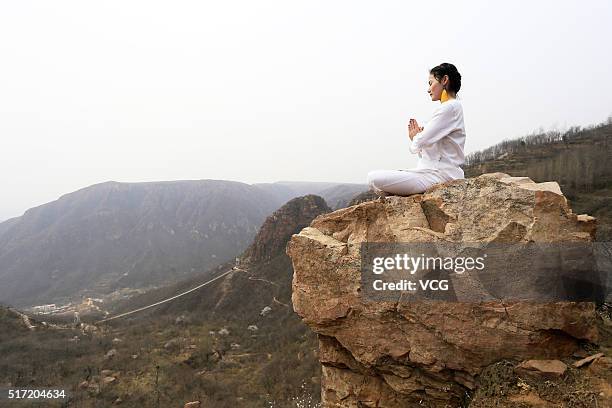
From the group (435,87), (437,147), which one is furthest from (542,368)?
(435,87)

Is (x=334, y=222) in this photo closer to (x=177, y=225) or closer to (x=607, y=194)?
(x=607, y=194)

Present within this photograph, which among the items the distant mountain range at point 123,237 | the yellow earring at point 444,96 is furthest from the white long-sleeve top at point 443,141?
the distant mountain range at point 123,237

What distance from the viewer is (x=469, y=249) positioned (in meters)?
4.23

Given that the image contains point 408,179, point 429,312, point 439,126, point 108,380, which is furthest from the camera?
point 108,380

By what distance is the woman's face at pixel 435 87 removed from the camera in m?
4.77

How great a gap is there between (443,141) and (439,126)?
30 centimetres

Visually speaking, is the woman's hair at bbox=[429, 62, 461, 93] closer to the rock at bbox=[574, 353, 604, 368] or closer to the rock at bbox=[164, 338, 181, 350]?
the rock at bbox=[574, 353, 604, 368]

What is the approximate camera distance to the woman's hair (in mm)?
4738

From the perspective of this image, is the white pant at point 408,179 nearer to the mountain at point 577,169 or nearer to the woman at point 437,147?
the woman at point 437,147

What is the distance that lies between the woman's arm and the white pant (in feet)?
1.41

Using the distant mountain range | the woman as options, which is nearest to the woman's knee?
the woman

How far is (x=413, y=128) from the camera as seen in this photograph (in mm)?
5172

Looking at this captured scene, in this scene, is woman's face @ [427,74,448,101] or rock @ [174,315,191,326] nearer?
woman's face @ [427,74,448,101]

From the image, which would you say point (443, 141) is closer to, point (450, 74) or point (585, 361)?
point (450, 74)
